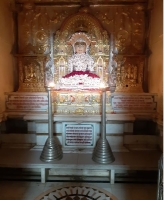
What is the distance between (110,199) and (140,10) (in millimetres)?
3593

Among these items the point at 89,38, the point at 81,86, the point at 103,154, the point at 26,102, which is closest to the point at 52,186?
the point at 103,154

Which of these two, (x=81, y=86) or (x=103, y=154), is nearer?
(x=103, y=154)

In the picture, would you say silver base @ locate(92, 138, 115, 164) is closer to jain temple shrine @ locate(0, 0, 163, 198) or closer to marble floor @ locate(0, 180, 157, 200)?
jain temple shrine @ locate(0, 0, 163, 198)

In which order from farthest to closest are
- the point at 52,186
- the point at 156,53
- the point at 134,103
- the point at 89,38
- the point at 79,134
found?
the point at 89,38
the point at 156,53
the point at 134,103
the point at 79,134
the point at 52,186

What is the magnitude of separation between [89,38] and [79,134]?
2.02 m

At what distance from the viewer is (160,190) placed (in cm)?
137

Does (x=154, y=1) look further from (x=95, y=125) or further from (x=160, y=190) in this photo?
(x=160, y=190)

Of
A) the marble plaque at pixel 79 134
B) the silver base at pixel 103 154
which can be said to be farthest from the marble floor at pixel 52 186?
the marble plaque at pixel 79 134

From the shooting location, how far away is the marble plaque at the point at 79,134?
323 centimetres

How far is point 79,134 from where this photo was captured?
3244 millimetres

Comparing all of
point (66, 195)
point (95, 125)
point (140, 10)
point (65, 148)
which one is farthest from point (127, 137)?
point (140, 10)

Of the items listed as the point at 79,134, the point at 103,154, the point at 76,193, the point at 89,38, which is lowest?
the point at 76,193

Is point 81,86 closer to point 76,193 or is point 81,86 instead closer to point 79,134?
point 79,134

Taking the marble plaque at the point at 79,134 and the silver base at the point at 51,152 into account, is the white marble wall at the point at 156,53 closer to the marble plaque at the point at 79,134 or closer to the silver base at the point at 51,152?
the marble plaque at the point at 79,134
